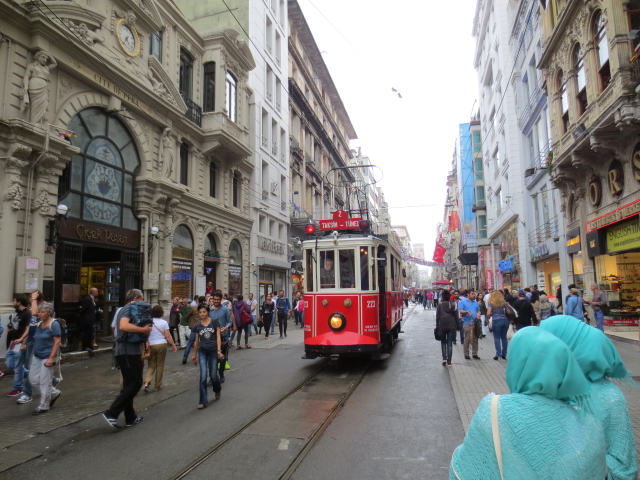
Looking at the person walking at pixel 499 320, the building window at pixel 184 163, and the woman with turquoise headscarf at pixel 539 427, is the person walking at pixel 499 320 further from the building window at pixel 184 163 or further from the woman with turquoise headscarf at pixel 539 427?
the building window at pixel 184 163

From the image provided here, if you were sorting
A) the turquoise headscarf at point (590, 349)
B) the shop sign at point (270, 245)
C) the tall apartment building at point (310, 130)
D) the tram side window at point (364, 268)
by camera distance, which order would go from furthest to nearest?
the tall apartment building at point (310, 130) → the shop sign at point (270, 245) → the tram side window at point (364, 268) → the turquoise headscarf at point (590, 349)

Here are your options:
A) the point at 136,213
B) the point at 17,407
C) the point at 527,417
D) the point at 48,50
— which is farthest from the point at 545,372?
the point at 136,213

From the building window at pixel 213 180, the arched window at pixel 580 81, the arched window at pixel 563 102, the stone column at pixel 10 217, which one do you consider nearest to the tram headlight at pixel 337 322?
the stone column at pixel 10 217

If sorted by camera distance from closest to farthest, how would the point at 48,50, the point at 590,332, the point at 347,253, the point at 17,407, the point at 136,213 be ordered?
1. the point at 590,332
2. the point at 17,407
3. the point at 347,253
4. the point at 48,50
5. the point at 136,213

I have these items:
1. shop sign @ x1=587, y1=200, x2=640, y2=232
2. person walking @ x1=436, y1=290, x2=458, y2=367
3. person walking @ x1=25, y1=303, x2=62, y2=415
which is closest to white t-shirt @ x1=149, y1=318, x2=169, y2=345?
person walking @ x1=25, y1=303, x2=62, y2=415

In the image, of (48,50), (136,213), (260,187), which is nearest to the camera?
(48,50)

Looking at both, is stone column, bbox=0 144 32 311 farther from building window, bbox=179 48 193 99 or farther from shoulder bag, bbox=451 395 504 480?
shoulder bag, bbox=451 395 504 480

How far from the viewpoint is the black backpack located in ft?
21.0

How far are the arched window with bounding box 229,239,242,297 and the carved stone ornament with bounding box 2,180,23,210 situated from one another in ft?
39.9

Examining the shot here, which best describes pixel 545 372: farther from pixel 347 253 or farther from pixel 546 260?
pixel 546 260

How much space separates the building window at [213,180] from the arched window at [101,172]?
5235mm

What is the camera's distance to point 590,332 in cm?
221

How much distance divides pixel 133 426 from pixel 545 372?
19.8ft

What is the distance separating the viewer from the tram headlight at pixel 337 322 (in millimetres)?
10109
